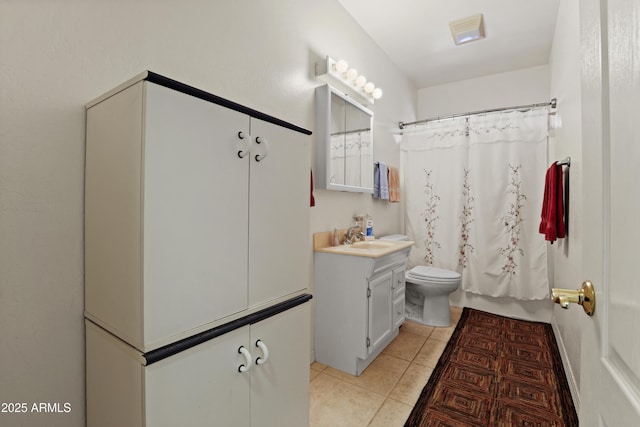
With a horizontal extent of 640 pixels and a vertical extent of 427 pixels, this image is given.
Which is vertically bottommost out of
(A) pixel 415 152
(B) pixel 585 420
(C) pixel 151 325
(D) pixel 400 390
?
(D) pixel 400 390

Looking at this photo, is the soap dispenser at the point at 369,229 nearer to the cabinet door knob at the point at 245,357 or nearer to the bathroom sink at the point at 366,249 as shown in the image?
the bathroom sink at the point at 366,249

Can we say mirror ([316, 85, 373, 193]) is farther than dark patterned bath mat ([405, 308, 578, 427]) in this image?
Yes

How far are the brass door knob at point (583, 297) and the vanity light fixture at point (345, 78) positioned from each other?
1.93 m

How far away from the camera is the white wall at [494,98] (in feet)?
9.91

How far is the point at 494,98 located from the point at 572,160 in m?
2.00

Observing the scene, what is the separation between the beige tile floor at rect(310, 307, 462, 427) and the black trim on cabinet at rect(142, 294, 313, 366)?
0.77 metres

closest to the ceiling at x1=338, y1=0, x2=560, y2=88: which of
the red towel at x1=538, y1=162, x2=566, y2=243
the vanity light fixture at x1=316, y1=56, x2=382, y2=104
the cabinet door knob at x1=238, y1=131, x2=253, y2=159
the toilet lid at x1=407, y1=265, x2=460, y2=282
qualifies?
the vanity light fixture at x1=316, y1=56, x2=382, y2=104

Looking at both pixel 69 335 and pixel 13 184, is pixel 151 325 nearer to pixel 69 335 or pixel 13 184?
pixel 69 335

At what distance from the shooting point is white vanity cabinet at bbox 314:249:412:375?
1.96 meters

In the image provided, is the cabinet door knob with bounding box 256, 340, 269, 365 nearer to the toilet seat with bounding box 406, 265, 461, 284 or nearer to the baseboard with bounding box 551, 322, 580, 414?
the baseboard with bounding box 551, 322, 580, 414

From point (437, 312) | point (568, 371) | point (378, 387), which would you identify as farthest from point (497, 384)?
point (437, 312)

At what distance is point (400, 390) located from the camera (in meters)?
1.81

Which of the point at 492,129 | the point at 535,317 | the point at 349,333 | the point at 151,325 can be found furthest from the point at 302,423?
the point at 492,129

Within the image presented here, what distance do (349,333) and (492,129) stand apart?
2.46 metres
